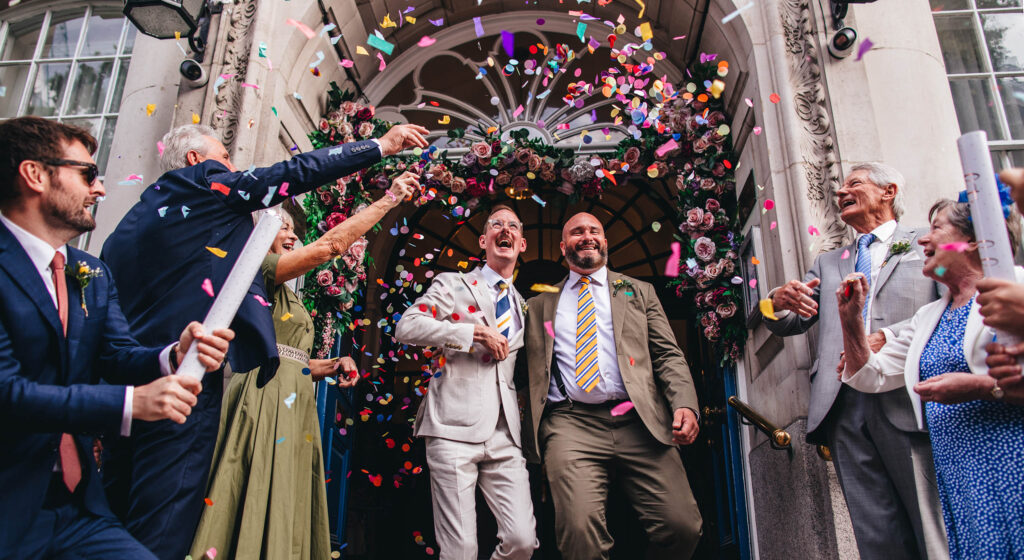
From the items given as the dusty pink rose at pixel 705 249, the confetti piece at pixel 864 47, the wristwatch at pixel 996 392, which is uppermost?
the confetti piece at pixel 864 47

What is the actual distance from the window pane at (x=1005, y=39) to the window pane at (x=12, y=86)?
26.0ft

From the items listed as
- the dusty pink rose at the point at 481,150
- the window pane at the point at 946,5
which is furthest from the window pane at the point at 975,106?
the dusty pink rose at the point at 481,150

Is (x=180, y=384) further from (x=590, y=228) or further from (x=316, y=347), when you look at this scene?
(x=316, y=347)

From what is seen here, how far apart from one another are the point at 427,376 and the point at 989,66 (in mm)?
5049

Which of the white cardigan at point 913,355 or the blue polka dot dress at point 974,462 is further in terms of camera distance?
the white cardigan at point 913,355

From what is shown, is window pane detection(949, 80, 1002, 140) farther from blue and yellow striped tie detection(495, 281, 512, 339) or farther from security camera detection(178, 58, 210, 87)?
security camera detection(178, 58, 210, 87)

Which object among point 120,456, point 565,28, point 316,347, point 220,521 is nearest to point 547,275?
point 565,28

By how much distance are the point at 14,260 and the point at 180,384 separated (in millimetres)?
736

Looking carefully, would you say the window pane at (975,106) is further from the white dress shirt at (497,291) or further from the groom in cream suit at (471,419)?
the groom in cream suit at (471,419)

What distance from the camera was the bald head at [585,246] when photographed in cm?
453

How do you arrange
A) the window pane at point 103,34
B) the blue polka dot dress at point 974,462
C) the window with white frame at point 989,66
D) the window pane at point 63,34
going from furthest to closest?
the window pane at point 63,34 < the window pane at point 103,34 < the window with white frame at point 989,66 < the blue polka dot dress at point 974,462

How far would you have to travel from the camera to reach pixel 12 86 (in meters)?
6.50

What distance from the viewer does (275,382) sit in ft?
→ 12.8

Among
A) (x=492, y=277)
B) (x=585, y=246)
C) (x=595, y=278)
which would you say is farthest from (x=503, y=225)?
(x=595, y=278)
